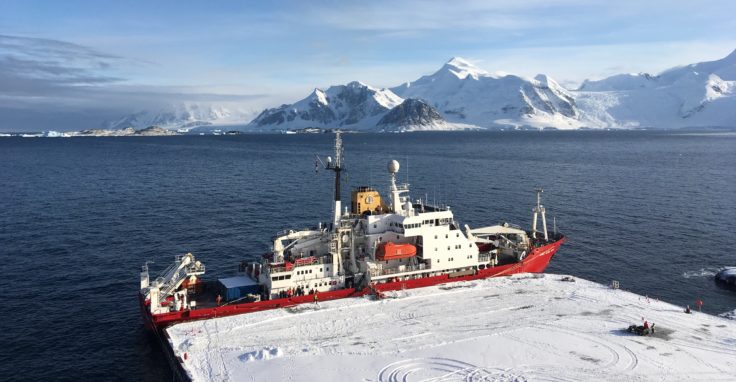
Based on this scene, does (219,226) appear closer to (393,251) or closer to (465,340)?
(393,251)

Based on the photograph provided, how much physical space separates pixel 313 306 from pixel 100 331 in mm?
13262

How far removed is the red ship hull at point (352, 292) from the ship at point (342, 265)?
6cm

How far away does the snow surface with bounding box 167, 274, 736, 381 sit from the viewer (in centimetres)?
2667

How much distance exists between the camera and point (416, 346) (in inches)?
1166

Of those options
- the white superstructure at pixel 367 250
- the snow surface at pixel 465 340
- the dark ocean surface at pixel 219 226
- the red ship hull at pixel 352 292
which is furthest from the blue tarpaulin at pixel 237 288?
the dark ocean surface at pixel 219 226

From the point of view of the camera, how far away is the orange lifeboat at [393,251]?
3894 cm

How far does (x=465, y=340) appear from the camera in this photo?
30.4m

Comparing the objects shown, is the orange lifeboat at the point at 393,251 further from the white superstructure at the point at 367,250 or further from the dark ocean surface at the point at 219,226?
the dark ocean surface at the point at 219,226

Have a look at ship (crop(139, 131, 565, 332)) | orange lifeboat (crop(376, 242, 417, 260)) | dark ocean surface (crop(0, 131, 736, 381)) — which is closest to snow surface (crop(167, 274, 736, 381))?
ship (crop(139, 131, 565, 332))

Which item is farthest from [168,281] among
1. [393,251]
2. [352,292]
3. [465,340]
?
[465,340]

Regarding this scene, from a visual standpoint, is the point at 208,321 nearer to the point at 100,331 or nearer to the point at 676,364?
the point at 100,331

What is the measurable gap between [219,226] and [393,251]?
92.1ft

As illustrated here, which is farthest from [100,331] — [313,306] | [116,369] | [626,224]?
[626,224]

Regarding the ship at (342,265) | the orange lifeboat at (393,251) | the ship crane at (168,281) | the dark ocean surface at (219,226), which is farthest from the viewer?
the orange lifeboat at (393,251)
